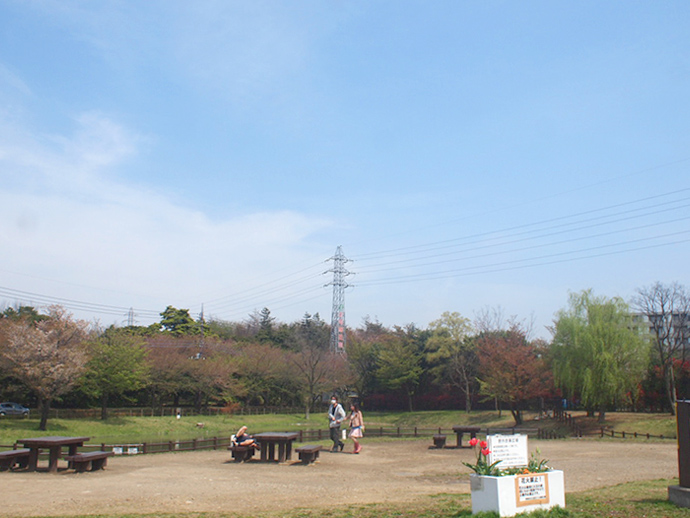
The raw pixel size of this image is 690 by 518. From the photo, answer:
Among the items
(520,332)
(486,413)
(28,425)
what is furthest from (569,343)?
(28,425)

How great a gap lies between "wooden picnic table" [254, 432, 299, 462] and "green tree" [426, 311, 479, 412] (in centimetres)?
3887

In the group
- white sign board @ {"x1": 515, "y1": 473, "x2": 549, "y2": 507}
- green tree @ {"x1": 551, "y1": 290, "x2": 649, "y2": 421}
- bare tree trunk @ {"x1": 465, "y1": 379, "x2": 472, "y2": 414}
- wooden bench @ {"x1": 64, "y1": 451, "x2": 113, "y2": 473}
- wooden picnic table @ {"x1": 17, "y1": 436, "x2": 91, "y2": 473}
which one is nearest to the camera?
white sign board @ {"x1": 515, "y1": 473, "x2": 549, "y2": 507}

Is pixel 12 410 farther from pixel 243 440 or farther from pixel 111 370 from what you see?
pixel 243 440

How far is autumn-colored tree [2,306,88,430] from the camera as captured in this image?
3634 centimetres

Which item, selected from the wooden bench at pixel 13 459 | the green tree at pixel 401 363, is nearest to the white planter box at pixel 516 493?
the wooden bench at pixel 13 459

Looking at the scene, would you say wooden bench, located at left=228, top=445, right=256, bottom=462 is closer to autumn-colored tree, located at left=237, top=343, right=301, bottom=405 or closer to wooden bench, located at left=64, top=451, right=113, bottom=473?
wooden bench, located at left=64, top=451, right=113, bottom=473

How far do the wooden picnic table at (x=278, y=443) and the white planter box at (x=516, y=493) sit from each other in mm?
9936

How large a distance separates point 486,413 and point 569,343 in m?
14.3

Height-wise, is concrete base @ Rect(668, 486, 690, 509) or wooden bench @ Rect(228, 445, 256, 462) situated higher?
concrete base @ Rect(668, 486, 690, 509)

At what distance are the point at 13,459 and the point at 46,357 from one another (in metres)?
23.1

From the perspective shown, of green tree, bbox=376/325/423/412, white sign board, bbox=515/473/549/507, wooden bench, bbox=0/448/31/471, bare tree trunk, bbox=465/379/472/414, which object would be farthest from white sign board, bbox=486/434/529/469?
green tree, bbox=376/325/423/412

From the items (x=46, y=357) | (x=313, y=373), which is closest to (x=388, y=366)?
(x=313, y=373)

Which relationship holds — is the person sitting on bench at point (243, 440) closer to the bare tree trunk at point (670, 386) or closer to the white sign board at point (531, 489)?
the white sign board at point (531, 489)

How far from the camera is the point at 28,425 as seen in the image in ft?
124
